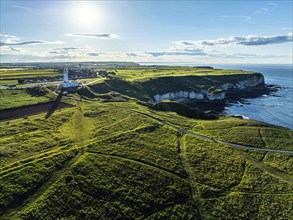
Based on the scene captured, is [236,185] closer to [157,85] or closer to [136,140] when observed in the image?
[136,140]

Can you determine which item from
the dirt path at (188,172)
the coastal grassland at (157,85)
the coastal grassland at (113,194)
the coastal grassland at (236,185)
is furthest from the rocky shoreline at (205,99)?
the coastal grassland at (113,194)

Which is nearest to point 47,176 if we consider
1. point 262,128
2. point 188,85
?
point 262,128

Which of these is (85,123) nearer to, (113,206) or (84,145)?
(84,145)

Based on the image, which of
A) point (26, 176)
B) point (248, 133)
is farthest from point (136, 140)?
point (248, 133)

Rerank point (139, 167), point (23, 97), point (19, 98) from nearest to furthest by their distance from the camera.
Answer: point (139, 167) < point (19, 98) < point (23, 97)

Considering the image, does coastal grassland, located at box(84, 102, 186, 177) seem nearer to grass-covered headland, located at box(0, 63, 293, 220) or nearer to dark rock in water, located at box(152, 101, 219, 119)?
grass-covered headland, located at box(0, 63, 293, 220)

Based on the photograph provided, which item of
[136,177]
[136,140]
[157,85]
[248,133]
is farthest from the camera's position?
[157,85]
